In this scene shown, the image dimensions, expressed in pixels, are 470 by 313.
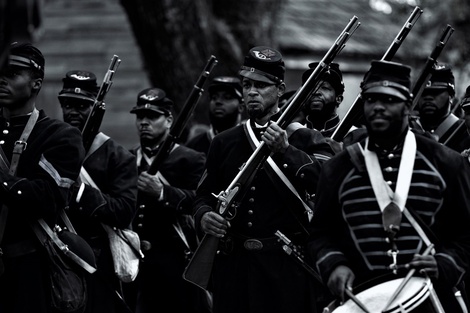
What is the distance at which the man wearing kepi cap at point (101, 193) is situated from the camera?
10266 mm

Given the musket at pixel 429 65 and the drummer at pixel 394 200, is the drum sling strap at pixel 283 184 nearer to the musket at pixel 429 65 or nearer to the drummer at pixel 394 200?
the musket at pixel 429 65

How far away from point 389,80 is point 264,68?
199 cm

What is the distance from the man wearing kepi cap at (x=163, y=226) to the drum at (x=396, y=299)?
4131mm

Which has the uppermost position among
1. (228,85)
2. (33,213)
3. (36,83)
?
(228,85)

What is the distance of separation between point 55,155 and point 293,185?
1.72 m

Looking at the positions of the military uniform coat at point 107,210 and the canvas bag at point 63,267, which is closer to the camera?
the canvas bag at point 63,267

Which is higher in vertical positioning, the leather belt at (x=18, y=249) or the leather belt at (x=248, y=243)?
the leather belt at (x=248, y=243)

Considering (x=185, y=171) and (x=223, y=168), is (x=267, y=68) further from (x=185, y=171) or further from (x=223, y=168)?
(x=185, y=171)

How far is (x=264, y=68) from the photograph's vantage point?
9.27 m

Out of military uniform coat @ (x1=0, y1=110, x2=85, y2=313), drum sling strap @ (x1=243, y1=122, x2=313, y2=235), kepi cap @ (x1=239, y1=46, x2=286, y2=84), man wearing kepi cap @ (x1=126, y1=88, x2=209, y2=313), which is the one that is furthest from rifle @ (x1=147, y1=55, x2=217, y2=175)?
military uniform coat @ (x1=0, y1=110, x2=85, y2=313)

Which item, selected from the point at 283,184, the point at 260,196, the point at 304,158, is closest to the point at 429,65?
the point at 304,158

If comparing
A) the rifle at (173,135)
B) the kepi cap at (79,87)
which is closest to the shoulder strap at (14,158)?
the kepi cap at (79,87)

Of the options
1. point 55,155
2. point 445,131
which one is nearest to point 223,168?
point 55,155

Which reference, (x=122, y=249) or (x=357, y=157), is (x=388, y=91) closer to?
(x=357, y=157)
